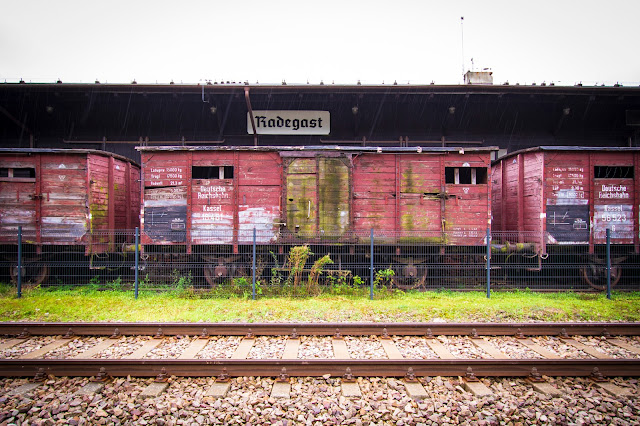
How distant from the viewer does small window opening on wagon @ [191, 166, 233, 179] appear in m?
10.2

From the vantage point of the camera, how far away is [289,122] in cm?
1435

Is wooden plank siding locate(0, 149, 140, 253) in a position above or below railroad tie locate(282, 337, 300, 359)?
above

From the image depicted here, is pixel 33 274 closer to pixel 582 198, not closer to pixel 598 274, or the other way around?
pixel 582 198

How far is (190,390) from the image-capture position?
14.1ft

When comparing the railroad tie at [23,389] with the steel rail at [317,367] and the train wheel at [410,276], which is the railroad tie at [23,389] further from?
the train wheel at [410,276]

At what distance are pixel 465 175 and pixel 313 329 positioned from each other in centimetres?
756

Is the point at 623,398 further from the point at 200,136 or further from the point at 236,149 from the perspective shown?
the point at 200,136

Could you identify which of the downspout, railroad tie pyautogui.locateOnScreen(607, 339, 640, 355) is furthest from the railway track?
the downspout

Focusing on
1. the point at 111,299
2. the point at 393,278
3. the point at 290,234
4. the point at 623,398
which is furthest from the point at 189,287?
the point at 623,398

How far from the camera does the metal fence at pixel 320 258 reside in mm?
9734

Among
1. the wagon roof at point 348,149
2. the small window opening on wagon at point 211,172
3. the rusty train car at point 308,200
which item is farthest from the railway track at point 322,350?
the wagon roof at point 348,149

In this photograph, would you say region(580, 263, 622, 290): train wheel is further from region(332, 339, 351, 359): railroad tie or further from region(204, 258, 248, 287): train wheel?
region(204, 258, 248, 287): train wheel

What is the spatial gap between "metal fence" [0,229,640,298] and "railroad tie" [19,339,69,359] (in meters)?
3.55

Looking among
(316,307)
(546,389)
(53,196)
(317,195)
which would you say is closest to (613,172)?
(317,195)
